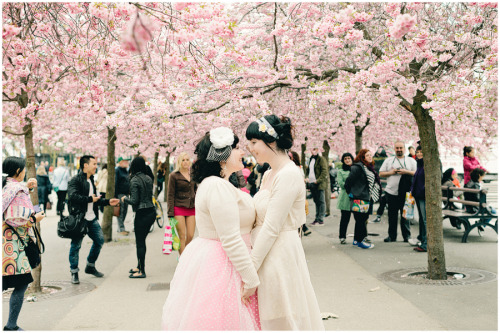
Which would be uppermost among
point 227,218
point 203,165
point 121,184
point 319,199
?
point 203,165

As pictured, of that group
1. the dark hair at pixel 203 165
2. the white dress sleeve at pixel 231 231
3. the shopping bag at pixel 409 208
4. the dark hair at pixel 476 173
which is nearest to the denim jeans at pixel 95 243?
the dark hair at pixel 203 165

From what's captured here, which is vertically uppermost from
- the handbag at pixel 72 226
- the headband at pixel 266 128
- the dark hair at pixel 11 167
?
the headband at pixel 266 128

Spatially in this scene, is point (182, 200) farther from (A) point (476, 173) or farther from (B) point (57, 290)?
(A) point (476, 173)

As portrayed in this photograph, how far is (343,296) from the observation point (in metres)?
6.69

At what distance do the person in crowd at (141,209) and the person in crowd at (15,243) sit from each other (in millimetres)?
2769

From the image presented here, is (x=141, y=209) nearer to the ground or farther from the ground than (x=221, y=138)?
nearer to the ground

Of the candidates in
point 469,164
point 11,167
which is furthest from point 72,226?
point 469,164

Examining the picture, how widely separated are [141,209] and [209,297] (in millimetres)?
5295

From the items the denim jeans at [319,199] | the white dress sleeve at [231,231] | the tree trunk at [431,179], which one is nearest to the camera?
the white dress sleeve at [231,231]

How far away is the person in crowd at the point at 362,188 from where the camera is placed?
406 inches

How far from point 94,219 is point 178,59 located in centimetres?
300

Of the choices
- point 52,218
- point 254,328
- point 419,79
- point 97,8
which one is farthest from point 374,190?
point 52,218

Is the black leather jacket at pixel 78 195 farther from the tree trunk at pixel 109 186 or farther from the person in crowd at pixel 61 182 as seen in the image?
the person in crowd at pixel 61 182

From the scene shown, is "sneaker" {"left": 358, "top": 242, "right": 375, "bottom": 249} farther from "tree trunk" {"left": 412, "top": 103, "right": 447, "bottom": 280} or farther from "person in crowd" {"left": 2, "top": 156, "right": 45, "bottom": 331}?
"person in crowd" {"left": 2, "top": 156, "right": 45, "bottom": 331}
